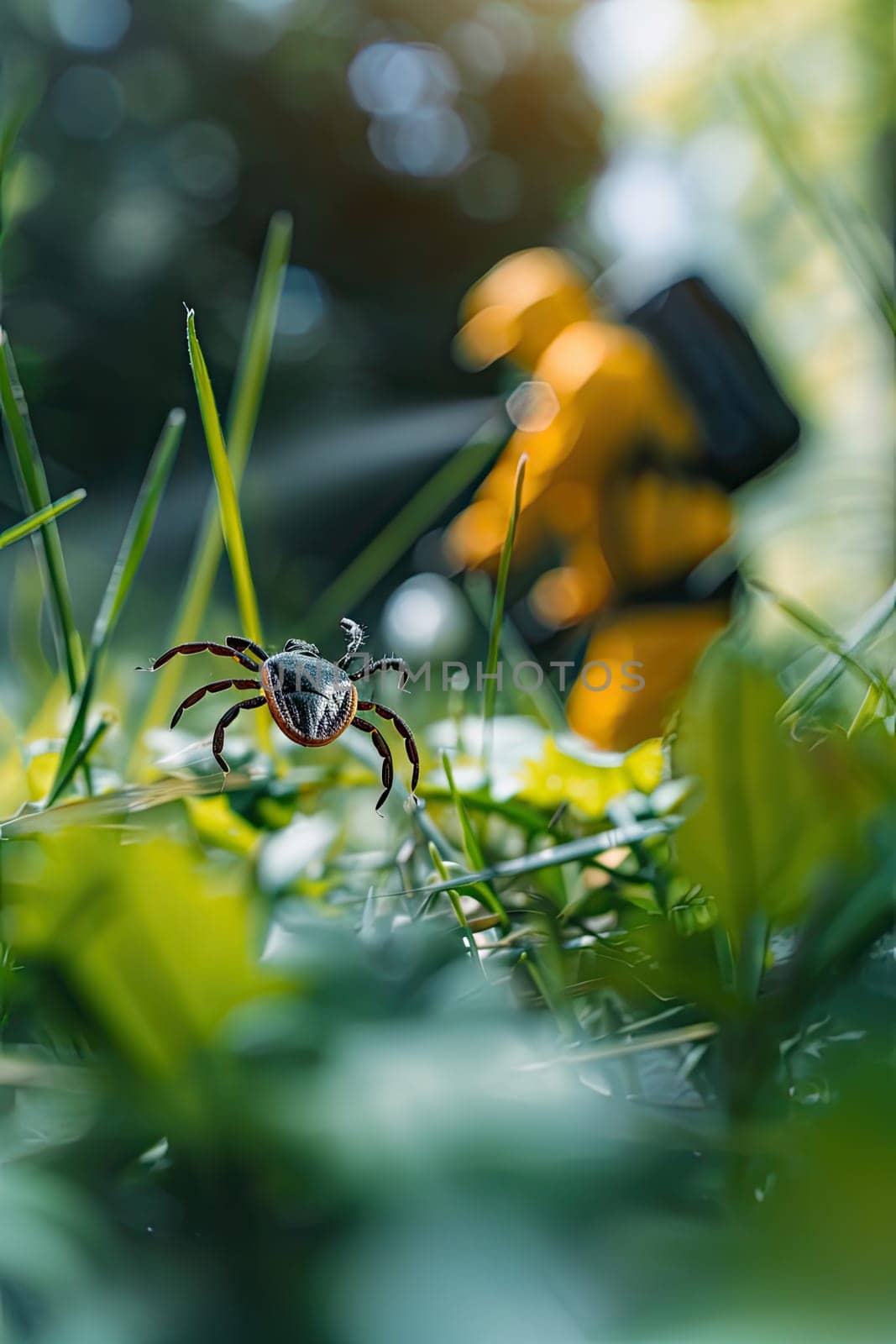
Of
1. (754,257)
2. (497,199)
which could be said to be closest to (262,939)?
(497,199)

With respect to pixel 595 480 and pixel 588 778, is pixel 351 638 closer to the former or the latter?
pixel 588 778

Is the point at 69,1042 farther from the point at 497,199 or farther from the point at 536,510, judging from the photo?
the point at 497,199

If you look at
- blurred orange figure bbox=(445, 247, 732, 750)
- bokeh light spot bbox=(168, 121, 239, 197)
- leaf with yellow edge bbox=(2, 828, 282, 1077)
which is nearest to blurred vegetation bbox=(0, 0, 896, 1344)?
leaf with yellow edge bbox=(2, 828, 282, 1077)

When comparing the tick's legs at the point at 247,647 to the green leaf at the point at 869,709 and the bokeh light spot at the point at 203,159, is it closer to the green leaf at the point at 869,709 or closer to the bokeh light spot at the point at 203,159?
the green leaf at the point at 869,709

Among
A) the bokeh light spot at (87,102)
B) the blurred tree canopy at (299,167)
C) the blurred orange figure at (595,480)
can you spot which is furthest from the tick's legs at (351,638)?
the bokeh light spot at (87,102)

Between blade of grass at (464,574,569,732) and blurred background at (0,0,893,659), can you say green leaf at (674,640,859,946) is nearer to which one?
blade of grass at (464,574,569,732)
